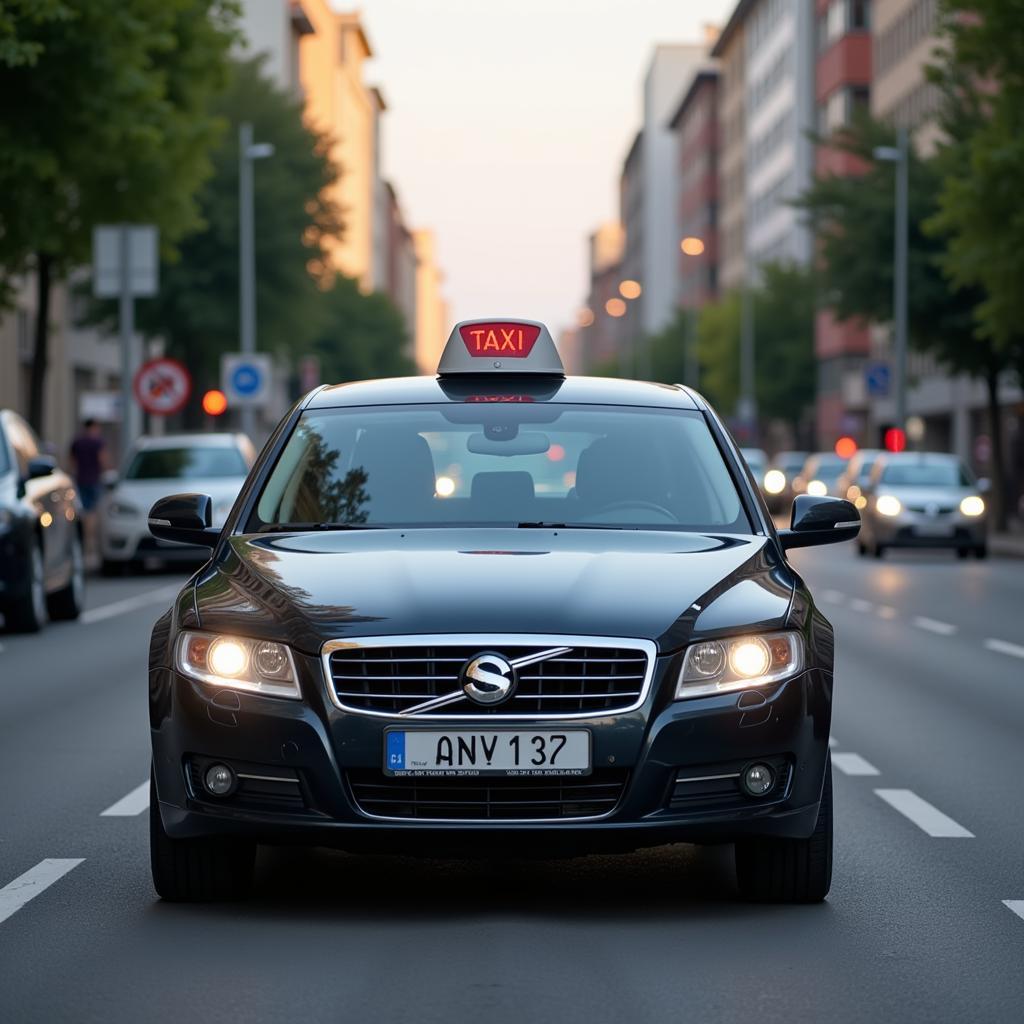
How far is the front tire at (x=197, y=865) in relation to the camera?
692 centimetres

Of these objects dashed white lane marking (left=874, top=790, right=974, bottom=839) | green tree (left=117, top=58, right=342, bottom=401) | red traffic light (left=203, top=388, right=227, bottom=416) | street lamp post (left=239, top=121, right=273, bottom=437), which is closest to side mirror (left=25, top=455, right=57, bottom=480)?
dashed white lane marking (left=874, top=790, right=974, bottom=839)

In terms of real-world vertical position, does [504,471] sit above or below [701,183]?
below

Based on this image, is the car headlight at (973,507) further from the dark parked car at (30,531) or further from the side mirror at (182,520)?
the side mirror at (182,520)

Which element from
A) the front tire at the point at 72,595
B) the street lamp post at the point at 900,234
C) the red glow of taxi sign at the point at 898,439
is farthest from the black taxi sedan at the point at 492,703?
the red glow of taxi sign at the point at 898,439

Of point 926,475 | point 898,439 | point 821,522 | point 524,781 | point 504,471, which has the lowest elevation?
point 926,475

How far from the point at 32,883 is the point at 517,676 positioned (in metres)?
1.91

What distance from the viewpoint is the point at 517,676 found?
6461 mm

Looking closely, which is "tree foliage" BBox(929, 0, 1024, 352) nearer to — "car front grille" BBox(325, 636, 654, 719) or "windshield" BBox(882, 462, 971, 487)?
"windshield" BBox(882, 462, 971, 487)

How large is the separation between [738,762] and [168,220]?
2671 centimetres

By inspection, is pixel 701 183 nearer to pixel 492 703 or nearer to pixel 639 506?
pixel 639 506

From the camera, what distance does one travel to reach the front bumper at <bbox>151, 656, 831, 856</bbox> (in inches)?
255

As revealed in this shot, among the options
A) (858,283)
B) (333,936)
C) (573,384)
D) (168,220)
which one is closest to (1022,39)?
(168,220)

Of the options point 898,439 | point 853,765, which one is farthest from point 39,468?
point 898,439

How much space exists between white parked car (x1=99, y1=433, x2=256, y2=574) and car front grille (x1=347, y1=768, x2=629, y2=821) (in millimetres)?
21339
